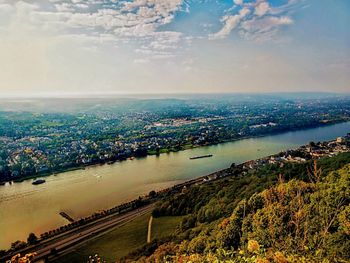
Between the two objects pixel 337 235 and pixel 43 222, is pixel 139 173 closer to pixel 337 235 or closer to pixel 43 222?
pixel 43 222

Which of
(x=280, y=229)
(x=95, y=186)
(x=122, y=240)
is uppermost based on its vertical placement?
(x=280, y=229)

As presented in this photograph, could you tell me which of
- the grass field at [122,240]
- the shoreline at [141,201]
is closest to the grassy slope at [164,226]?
the grass field at [122,240]

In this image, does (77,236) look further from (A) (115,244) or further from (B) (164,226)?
(B) (164,226)

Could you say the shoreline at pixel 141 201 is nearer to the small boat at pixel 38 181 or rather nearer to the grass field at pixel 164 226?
the grass field at pixel 164 226

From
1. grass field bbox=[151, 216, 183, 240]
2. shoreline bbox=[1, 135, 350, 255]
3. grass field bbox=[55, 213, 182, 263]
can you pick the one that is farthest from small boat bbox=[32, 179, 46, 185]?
grass field bbox=[151, 216, 183, 240]

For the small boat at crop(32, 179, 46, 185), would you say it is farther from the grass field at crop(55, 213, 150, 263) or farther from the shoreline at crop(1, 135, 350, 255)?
the grass field at crop(55, 213, 150, 263)

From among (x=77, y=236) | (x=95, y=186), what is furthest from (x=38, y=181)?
(x=77, y=236)
